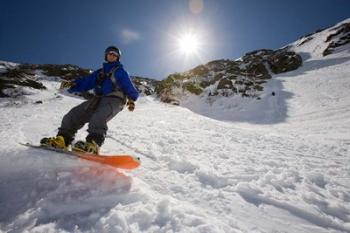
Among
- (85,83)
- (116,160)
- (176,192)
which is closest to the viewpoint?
(176,192)

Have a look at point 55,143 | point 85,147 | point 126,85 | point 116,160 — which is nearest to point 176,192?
point 116,160

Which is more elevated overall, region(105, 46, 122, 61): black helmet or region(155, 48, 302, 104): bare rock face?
region(155, 48, 302, 104): bare rock face

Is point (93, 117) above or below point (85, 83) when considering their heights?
below

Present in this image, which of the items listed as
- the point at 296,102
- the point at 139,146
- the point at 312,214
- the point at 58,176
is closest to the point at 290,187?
the point at 312,214

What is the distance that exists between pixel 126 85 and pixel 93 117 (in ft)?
2.71

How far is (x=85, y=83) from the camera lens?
519 cm

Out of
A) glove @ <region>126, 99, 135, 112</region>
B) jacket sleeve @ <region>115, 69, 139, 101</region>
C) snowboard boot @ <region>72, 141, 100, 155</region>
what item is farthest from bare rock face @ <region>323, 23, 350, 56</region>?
snowboard boot @ <region>72, 141, 100, 155</region>

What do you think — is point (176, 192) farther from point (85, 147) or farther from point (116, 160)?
point (85, 147)

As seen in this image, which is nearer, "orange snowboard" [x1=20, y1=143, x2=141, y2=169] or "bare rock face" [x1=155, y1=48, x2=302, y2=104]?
"orange snowboard" [x1=20, y1=143, x2=141, y2=169]

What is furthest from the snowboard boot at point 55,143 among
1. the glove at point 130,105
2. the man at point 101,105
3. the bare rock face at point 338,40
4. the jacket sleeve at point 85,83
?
the bare rock face at point 338,40

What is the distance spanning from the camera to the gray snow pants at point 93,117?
4289 millimetres

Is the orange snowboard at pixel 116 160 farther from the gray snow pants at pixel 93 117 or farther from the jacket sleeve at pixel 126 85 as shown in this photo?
the jacket sleeve at pixel 126 85

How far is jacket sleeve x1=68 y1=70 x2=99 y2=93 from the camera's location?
5094 millimetres

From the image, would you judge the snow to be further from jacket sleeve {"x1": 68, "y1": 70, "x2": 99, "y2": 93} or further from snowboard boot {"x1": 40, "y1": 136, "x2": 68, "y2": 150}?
jacket sleeve {"x1": 68, "y1": 70, "x2": 99, "y2": 93}
